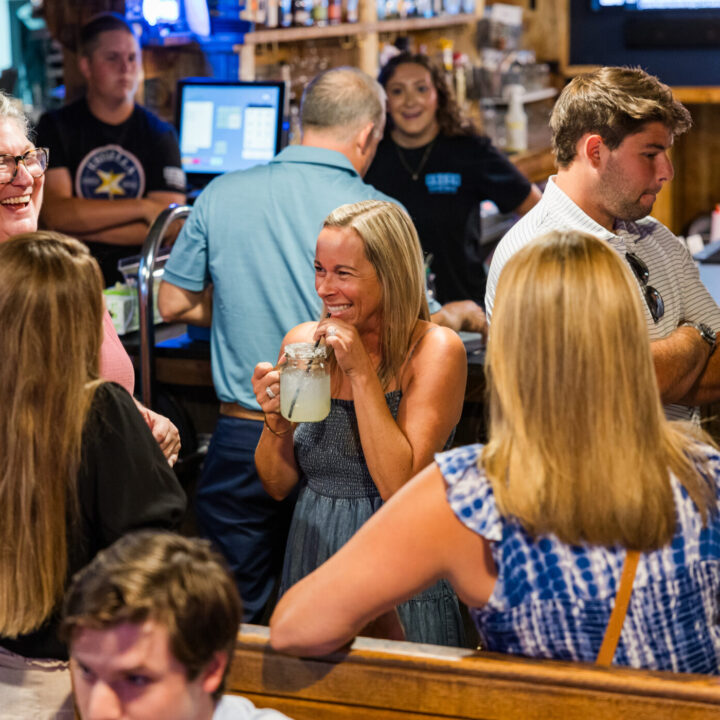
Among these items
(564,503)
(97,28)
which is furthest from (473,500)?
(97,28)

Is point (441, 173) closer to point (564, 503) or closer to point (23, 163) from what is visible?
point (23, 163)

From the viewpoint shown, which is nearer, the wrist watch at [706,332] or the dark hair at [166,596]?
the dark hair at [166,596]

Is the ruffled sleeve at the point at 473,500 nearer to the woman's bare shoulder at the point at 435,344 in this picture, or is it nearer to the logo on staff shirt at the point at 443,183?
the woman's bare shoulder at the point at 435,344

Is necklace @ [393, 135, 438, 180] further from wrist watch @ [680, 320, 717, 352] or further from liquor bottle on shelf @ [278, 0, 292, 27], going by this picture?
wrist watch @ [680, 320, 717, 352]

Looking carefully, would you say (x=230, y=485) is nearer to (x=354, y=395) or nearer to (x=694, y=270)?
(x=354, y=395)

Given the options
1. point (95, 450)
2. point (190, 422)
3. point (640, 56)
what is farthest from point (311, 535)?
point (640, 56)

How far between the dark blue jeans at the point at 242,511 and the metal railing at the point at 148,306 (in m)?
0.43

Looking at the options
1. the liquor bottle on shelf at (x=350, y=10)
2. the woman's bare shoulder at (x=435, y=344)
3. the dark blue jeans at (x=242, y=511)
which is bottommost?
the dark blue jeans at (x=242, y=511)

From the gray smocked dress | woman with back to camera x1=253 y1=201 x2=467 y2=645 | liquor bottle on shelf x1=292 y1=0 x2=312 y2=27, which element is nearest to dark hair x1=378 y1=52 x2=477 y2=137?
liquor bottle on shelf x1=292 y1=0 x2=312 y2=27

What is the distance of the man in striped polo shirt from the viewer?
7.71ft

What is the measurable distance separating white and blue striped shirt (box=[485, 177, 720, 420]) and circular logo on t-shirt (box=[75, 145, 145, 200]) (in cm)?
262

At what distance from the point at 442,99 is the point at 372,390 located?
2525mm

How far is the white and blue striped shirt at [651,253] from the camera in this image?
2.34 meters

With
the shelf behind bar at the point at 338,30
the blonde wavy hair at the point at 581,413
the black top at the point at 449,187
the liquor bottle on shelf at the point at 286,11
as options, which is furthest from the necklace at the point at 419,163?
the blonde wavy hair at the point at 581,413
